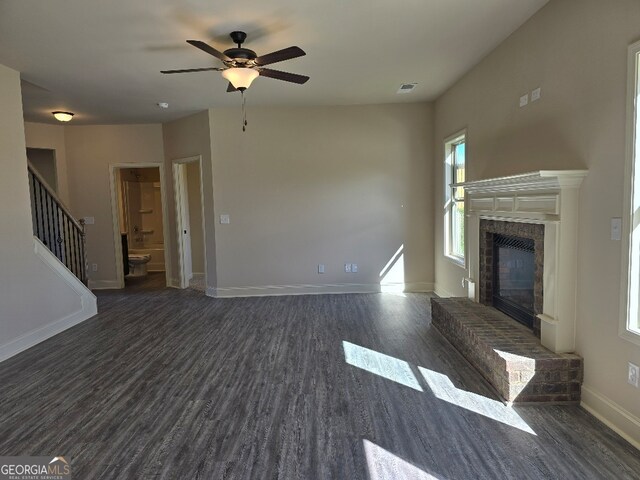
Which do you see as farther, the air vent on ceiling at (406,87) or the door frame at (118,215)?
the door frame at (118,215)

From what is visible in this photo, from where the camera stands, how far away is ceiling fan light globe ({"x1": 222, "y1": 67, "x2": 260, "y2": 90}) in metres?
3.20

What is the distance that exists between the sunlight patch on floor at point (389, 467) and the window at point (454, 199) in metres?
3.21

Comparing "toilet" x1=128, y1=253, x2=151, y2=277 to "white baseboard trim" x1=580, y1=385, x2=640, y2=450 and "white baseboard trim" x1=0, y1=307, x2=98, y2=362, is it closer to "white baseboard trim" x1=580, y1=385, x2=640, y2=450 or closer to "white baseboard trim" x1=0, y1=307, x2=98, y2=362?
"white baseboard trim" x1=0, y1=307, x2=98, y2=362

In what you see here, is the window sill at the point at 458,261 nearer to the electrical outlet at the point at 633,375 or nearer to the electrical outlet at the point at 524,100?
the electrical outlet at the point at 524,100

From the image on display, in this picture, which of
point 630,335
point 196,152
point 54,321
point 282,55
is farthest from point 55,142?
point 630,335

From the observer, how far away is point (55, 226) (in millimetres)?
5074

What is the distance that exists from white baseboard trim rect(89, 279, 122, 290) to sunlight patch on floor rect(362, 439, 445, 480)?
6170 millimetres

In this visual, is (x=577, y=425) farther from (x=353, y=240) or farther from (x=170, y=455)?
(x=353, y=240)

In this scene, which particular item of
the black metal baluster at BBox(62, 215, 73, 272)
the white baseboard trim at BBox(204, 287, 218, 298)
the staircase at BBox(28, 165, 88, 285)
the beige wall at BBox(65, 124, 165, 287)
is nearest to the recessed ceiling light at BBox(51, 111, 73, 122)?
the beige wall at BBox(65, 124, 165, 287)

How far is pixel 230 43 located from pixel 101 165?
4486mm

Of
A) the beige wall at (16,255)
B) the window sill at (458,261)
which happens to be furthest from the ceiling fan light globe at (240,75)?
the window sill at (458,261)

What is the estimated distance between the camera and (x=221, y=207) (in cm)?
582

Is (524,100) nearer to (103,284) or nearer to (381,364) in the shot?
(381,364)

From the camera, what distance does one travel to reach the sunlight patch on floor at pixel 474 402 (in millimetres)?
2371
